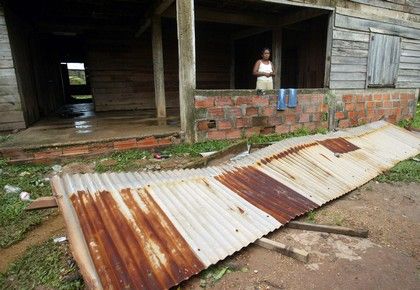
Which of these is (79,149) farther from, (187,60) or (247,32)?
(247,32)

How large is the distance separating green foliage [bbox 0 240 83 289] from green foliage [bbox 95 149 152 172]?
80.7 inches

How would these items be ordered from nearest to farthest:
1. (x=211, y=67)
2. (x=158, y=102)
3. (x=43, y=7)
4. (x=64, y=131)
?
(x=64, y=131) → (x=43, y=7) → (x=158, y=102) → (x=211, y=67)

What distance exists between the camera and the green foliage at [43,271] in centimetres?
227

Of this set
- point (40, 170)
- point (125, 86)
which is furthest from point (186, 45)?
point (125, 86)

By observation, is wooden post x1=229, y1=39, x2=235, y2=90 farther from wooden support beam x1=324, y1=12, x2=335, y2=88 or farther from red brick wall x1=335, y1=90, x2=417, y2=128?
red brick wall x1=335, y1=90, x2=417, y2=128

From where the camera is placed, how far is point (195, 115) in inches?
226

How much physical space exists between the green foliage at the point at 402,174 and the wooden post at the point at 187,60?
3.51 meters

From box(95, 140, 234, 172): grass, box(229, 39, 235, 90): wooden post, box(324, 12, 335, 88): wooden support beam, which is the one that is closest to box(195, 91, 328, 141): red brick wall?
box(95, 140, 234, 172): grass

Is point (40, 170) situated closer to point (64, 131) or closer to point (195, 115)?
point (64, 131)

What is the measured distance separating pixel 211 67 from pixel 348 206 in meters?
8.95

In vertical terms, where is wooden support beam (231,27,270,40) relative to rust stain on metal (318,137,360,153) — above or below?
above

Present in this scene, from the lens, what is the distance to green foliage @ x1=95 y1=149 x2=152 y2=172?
186 inches

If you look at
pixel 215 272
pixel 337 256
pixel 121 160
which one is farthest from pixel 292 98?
pixel 215 272

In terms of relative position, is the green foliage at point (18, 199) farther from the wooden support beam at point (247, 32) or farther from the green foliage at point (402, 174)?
the wooden support beam at point (247, 32)
